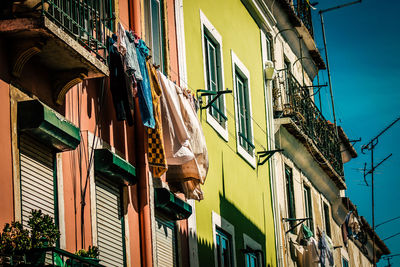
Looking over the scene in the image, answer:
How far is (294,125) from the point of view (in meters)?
23.6

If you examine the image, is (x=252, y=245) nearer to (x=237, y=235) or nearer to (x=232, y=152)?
(x=237, y=235)

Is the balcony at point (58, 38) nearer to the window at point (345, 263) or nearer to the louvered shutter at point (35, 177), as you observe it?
the louvered shutter at point (35, 177)

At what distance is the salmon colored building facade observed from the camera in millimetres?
10094

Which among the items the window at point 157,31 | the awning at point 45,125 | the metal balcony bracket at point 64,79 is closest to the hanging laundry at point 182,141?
the window at point 157,31

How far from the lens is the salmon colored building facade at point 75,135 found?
1009 centimetres

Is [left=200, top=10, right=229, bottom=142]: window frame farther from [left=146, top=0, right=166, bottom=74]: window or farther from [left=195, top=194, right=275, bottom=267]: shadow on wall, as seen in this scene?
[left=146, top=0, right=166, bottom=74]: window

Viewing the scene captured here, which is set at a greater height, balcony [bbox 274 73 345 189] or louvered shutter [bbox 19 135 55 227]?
balcony [bbox 274 73 345 189]

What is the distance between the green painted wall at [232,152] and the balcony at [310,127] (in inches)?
74.3

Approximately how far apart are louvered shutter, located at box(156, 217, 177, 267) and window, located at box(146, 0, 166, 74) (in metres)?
2.39

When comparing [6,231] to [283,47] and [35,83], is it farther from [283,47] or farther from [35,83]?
[283,47]

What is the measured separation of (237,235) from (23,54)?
8904mm

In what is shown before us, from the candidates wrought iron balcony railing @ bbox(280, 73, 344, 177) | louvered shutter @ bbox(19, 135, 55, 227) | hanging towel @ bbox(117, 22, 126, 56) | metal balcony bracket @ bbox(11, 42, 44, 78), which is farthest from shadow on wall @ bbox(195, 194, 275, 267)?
metal balcony bracket @ bbox(11, 42, 44, 78)

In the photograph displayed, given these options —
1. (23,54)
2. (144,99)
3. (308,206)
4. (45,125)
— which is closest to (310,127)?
(308,206)

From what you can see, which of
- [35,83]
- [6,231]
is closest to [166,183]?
[35,83]
